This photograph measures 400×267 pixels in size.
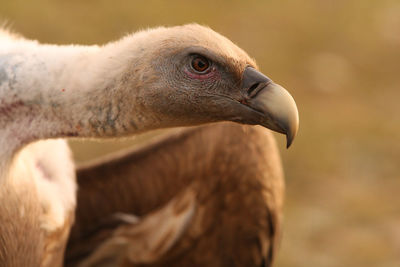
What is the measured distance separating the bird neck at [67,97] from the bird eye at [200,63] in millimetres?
151

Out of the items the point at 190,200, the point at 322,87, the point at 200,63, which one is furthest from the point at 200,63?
the point at 322,87

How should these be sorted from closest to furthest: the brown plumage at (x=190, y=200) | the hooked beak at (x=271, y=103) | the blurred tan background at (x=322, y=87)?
1. the hooked beak at (x=271, y=103)
2. the brown plumage at (x=190, y=200)
3. the blurred tan background at (x=322, y=87)

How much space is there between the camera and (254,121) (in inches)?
78.0

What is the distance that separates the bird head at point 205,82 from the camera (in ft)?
6.31

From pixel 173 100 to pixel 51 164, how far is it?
571 mm

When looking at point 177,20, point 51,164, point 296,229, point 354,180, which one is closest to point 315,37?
point 177,20

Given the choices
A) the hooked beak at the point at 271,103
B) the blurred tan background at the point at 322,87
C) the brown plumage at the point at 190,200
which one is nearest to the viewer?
the hooked beak at the point at 271,103

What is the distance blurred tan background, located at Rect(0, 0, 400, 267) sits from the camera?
183 inches

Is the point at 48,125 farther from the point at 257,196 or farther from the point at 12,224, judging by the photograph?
the point at 257,196

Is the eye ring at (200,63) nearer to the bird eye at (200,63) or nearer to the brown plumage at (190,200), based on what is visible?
the bird eye at (200,63)

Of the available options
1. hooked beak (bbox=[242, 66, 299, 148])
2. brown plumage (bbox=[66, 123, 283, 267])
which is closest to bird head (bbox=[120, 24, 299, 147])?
hooked beak (bbox=[242, 66, 299, 148])

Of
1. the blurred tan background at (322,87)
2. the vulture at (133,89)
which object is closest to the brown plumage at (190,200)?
the vulture at (133,89)

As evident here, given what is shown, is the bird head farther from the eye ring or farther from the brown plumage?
the brown plumage

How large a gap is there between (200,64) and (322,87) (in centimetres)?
407
